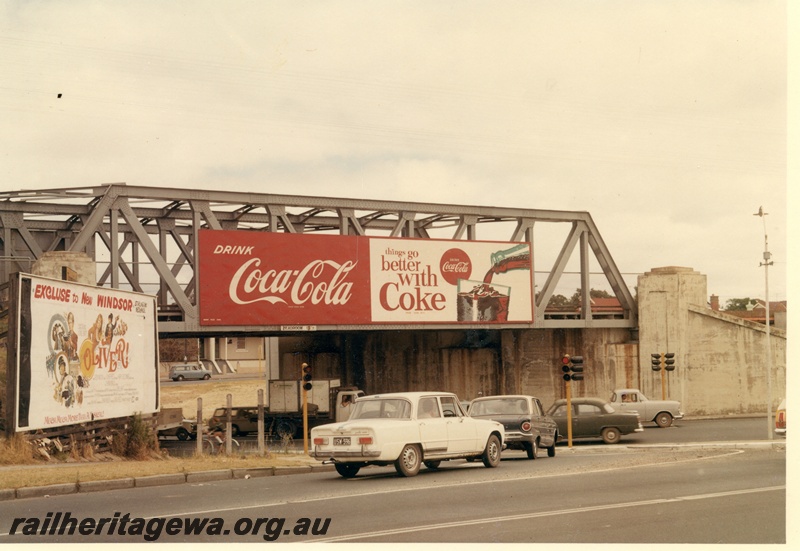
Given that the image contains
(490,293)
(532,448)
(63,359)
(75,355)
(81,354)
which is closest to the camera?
(63,359)

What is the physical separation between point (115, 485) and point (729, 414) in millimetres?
31119

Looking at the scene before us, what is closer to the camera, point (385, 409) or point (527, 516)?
point (527, 516)

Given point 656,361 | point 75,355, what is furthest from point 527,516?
point 656,361

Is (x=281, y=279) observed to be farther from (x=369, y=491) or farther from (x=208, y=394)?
(x=208, y=394)

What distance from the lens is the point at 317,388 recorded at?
126ft

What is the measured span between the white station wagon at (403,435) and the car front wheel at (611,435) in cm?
1115

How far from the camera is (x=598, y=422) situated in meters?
30.6

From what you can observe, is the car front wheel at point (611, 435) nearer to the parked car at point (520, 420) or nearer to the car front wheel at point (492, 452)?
the parked car at point (520, 420)

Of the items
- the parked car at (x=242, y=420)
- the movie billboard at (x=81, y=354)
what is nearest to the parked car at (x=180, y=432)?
the parked car at (x=242, y=420)

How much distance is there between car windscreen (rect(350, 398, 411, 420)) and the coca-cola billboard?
17411mm

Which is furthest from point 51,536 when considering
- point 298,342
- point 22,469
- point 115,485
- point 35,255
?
point 298,342

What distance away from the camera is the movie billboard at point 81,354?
20.0 m

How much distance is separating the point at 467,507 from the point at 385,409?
561cm

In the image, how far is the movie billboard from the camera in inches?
786
